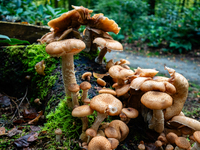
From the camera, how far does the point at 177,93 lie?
2301 millimetres

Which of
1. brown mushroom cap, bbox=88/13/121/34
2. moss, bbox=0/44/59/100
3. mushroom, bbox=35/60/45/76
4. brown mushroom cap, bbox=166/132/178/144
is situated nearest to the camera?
brown mushroom cap, bbox=166/132/178/144

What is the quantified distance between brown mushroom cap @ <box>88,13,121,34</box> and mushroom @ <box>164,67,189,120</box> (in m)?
1.44

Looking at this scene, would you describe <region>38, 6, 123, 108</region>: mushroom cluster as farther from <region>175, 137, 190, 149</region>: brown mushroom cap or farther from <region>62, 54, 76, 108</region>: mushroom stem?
<region>175, 137, 190, 149</region>: brown mushroom cap

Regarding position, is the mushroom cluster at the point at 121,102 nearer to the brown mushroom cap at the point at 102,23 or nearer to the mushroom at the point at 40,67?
the brown mushroom cap at the point at 102,23

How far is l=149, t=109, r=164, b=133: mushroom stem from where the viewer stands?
2.20 metres

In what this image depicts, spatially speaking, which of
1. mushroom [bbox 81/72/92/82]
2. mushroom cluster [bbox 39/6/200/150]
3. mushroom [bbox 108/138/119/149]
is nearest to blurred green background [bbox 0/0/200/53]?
mushroom [bbox 81/72/92/82]

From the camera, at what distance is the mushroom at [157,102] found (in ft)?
6.15

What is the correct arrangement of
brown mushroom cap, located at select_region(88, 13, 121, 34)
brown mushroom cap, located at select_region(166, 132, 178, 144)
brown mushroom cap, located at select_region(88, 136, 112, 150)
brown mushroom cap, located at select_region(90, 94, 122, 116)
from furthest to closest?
brown mushroom cap, located at select_region(88, 13, 121, 34) < brown mushroom cap, located at select_region(166, 132, 178, 144) < brown mushroom cap, located at select_region(90, 94, 122, 116) < brown mushroom cap, located at select_region(88, 136, 112, 150)

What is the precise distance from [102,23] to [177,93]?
1972mm

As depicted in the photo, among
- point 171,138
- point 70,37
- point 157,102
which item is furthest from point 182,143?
point 70,37

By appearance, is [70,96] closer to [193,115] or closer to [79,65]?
[79,65]

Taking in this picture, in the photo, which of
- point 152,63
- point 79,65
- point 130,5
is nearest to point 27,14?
point 79,65

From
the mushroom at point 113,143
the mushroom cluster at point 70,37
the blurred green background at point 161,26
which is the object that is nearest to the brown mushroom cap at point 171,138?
the mushroom at point 113,143

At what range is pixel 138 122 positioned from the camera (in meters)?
2.62
